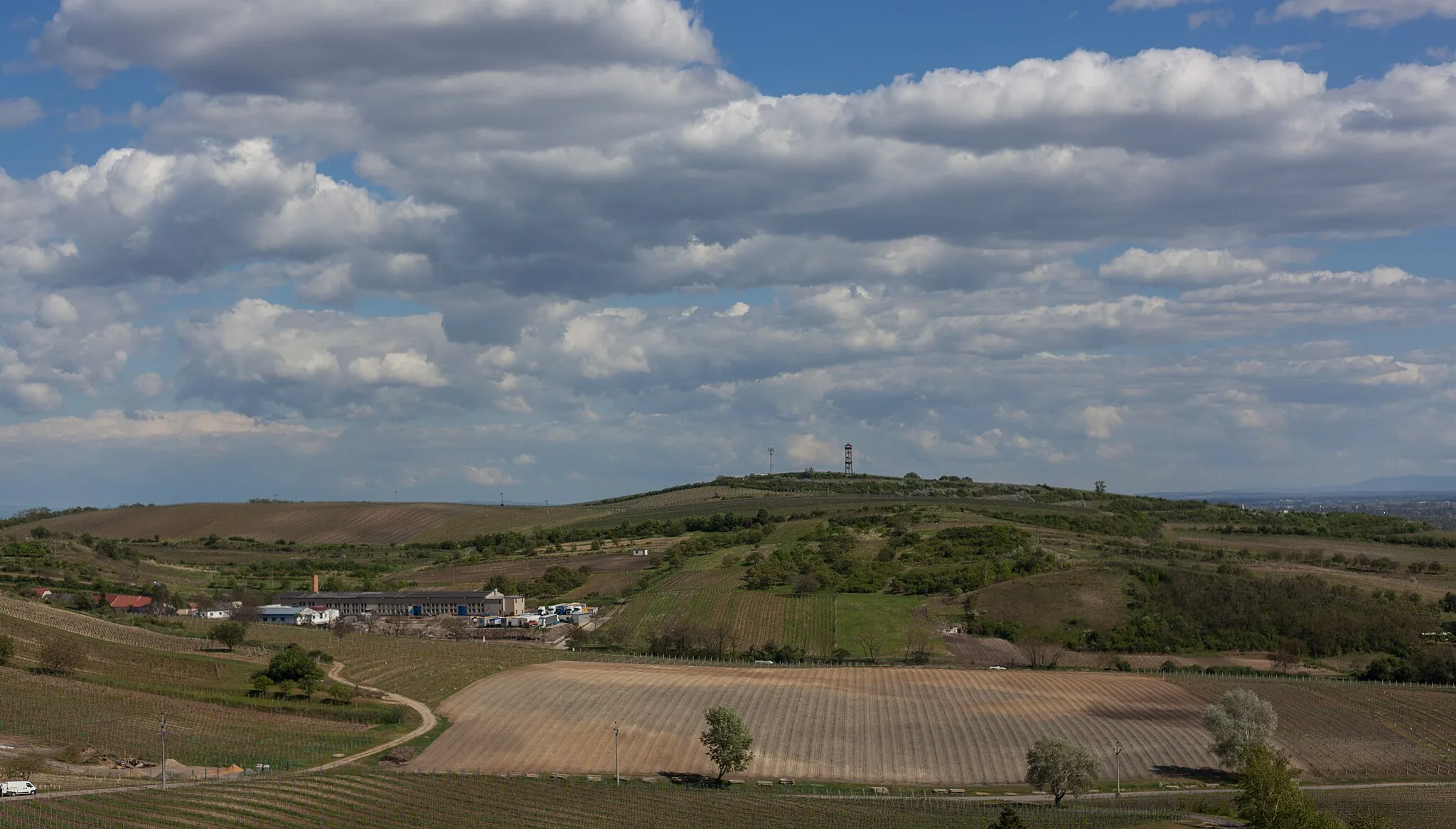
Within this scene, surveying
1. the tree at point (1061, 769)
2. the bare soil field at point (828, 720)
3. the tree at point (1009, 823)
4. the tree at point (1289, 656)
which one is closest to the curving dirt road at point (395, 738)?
the bare soil field at point (828, 720)

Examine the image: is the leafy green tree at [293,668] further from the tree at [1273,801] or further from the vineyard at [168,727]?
the tree at [1273,801]

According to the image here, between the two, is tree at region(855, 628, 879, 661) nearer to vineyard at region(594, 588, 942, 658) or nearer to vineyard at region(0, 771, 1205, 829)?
vineyard at region(594, 588, 942, 658)

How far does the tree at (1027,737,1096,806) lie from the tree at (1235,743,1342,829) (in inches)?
443

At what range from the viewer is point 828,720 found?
10800 centimetres

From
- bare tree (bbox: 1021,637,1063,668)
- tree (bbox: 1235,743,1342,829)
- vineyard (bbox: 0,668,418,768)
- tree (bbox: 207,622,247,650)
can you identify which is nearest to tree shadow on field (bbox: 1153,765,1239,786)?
tree (bbox: 1235,743,1342,829)

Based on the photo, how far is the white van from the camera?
Result: 73562mm

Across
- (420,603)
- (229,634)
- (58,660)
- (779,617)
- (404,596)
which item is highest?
(58,660)

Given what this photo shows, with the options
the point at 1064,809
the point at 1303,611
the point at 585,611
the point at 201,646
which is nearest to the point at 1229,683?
the point at 1303,611

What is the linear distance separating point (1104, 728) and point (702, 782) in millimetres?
36083

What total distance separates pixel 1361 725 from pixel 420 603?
404 feet

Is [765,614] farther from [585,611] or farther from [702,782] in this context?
[702,782]

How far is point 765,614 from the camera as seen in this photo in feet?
538

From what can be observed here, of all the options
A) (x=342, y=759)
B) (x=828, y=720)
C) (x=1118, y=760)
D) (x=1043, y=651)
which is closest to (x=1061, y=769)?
(x=1118, y=760)

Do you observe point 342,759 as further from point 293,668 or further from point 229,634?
point 229,634
